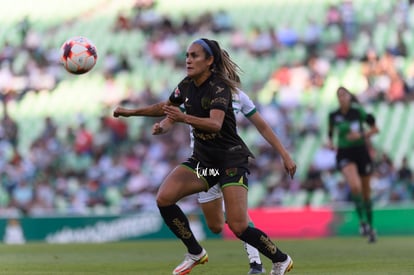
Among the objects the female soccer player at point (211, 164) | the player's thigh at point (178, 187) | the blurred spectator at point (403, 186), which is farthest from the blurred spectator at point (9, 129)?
the player's thigh at point (178, 187)

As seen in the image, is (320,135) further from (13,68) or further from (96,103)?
(13,68)

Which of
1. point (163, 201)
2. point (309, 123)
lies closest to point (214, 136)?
point (163, 201)

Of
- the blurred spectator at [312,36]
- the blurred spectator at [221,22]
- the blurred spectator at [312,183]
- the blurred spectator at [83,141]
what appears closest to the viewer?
the blurred spectator at [312,183]

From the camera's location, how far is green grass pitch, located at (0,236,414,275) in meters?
10.1

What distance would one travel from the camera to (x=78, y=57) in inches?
392

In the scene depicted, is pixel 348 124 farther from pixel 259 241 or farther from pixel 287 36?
pixel 287 36

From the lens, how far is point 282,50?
81.7 feet

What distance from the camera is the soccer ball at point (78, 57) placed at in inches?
391

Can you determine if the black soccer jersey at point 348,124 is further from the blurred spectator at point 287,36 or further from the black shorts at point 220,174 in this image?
the blurred spectator at point 287,36

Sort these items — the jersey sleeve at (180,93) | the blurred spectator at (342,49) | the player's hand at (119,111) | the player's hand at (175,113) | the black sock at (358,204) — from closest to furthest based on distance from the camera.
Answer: the player's hand at (175,113) < the player's hand at (119,111) < the jersey sleeve at (180,93) < the black sock at (358,204) < the blurred spectator at (342,49)

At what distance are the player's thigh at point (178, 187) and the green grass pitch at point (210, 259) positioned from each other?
1.39 meters

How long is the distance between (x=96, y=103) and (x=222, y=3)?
15.7 feet

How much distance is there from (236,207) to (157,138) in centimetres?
1559

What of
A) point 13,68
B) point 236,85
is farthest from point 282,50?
point 236,85
